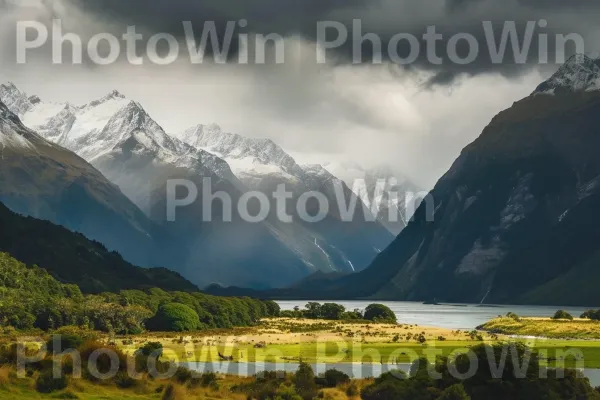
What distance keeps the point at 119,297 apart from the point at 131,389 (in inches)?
4628

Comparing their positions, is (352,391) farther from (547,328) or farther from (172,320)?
(547,328)

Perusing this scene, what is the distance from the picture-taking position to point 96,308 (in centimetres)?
14150

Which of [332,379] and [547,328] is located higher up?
[547,328]

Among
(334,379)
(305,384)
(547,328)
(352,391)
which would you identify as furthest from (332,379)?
(547,328)

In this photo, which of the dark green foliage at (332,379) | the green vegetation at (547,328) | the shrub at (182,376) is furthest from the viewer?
the green vegetation at (547,328)

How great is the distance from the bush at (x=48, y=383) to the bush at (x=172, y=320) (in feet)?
322

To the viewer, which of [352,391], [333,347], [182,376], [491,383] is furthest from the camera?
[333,347]

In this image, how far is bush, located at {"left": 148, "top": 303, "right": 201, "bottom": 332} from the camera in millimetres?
146125

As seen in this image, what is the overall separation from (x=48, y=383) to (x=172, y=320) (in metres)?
100


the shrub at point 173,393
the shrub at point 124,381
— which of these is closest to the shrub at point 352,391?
the shrub at point 173,393

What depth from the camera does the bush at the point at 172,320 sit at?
479 feet

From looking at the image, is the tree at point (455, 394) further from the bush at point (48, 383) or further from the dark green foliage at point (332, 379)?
the bush at point (48, 383)

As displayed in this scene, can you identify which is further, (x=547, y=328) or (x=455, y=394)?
(x=547, y=328)

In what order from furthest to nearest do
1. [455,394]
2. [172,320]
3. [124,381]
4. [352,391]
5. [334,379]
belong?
[172,320]
[334,379]
[352,391]
[124,381]
[455,394]
